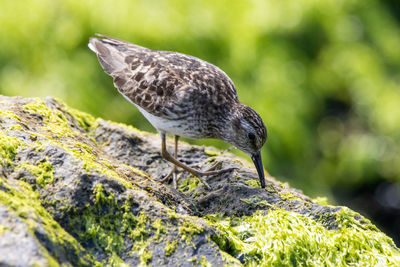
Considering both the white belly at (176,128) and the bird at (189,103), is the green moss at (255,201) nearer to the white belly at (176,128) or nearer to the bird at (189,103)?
the bird at (189,103)

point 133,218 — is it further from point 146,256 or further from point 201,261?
point 201,261

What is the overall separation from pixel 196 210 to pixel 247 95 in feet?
13.8

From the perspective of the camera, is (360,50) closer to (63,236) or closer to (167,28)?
(167,28)

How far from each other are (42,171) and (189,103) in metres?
1.69

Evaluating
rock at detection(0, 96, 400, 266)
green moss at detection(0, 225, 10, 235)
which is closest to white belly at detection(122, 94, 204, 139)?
rock at detection(0, 96, 400, 266)

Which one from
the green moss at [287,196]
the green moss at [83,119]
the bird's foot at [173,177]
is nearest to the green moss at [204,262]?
the green moss at [287,196]

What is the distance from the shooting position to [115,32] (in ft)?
23.5

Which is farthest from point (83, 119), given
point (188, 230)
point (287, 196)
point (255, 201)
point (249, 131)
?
point (188, 230)

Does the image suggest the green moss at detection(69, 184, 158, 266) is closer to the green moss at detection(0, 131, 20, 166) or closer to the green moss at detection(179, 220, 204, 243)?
the green moss at detection(179, 220, 204, 243)

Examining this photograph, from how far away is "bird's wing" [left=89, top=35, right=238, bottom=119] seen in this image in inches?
168

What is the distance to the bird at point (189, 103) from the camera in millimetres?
4141

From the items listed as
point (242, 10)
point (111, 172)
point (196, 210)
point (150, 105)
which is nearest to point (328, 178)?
point (242, 10)

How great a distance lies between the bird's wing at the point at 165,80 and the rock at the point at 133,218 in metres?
0.86

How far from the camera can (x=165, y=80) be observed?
172 inches
